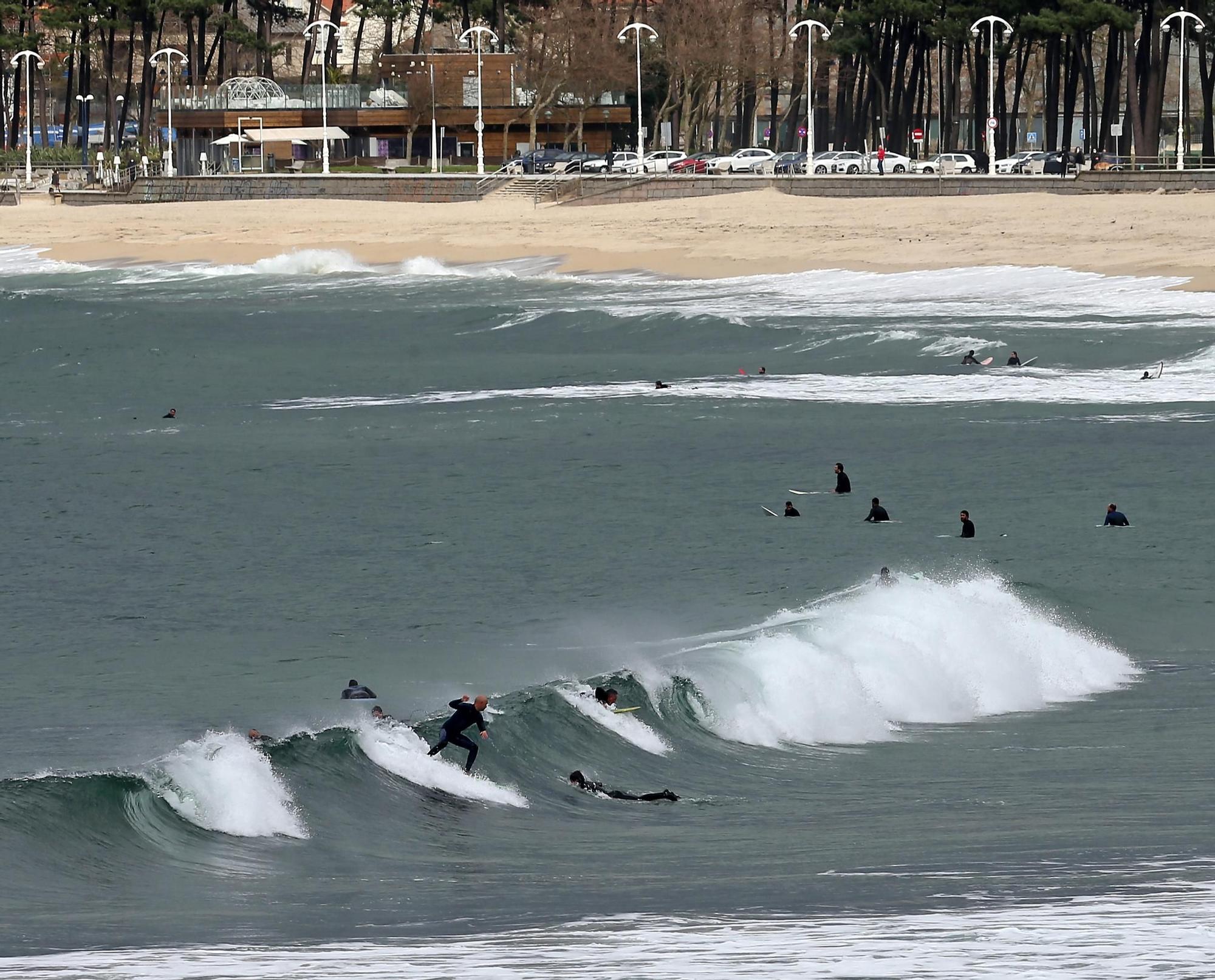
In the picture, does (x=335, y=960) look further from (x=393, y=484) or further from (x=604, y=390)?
(x=604, y=390)

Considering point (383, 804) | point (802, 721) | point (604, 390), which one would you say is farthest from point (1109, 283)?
point (383, 804)

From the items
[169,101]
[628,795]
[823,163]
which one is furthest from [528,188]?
[628,795]

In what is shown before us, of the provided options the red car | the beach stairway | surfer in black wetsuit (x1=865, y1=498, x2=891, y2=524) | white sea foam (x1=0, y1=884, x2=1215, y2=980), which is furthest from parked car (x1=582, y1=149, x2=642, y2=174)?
white sea foam (x1=0, y1=884, x2=1215, y2=980)

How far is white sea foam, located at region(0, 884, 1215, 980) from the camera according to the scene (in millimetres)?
12406

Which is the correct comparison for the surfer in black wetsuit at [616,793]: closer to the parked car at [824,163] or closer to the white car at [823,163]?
the white car at [823,163]

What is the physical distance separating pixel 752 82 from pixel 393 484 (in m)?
75.1

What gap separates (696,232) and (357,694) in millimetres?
58206

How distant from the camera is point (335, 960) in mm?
12828

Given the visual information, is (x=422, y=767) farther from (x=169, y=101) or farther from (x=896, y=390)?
(x=169, y=101)

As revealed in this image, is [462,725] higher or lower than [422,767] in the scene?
higher

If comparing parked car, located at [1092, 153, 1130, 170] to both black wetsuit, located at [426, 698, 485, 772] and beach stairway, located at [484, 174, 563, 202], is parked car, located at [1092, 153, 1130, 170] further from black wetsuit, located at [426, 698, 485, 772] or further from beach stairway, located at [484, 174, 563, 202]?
black wetsuit, located at [426, 698, 485, 772]

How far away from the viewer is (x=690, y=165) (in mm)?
88500

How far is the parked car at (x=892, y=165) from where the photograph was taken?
278ft

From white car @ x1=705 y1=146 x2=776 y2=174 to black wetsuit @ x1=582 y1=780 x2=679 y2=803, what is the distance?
2757 inches
